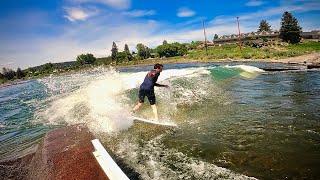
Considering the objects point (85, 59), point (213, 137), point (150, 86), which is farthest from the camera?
point (85, 59)

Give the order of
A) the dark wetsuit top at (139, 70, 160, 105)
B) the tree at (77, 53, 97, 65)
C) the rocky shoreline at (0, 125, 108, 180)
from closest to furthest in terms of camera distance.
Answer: the rocky shoreline at (0, 125, 108, 180) → the dark wetsuit top at (139, 70, 160, 105) → the tree at (77, 53, 97, 65)

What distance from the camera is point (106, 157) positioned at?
21.8 feet

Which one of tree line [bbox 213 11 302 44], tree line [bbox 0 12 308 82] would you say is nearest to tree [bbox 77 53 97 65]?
tree line [bbox 0 12 308 82]

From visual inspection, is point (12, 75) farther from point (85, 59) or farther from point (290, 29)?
point (290, 29)

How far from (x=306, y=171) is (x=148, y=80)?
22.4ft

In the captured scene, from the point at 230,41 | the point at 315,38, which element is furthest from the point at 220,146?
the point at 230,41

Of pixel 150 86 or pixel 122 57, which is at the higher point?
pixel 150 86

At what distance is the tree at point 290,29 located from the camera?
90500 millimetres

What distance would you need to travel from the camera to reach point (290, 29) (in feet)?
300

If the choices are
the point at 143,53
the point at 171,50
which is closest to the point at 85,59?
the point at 143,53

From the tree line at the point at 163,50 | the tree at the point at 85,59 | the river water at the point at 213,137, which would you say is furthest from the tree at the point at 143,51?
the river water at the point at 213,137

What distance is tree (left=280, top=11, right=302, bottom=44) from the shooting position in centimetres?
9050

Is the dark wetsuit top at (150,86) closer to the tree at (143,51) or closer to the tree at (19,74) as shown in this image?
the tree at (143,51)

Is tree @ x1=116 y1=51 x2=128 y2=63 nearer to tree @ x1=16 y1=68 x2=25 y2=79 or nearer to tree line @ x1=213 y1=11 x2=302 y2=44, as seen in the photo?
tree @ x1=16 y1=68 x2=25 y2=79
